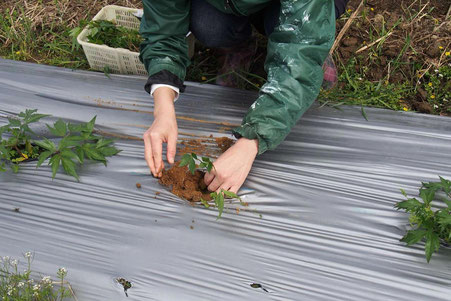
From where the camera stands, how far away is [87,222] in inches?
61.6

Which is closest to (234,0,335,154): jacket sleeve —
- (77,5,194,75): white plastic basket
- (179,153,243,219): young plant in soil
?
(179,153,243,219): young plant in soil

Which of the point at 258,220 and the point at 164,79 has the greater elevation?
the point at 164,79

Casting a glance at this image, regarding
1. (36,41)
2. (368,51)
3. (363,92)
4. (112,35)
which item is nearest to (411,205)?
(363,92)

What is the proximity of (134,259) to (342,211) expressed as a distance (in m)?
0.73

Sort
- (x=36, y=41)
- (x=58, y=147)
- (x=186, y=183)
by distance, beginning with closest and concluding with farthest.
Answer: (x=186, y=183) < (x=58, y=147) < (x=36, y=41)

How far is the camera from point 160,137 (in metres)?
1.46

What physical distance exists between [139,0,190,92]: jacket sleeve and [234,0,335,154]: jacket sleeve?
0.39 m

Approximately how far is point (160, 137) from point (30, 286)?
0.62 metres

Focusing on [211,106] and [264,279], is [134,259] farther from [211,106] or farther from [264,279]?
[211,106]

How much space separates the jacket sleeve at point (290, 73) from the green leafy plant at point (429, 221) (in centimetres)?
49

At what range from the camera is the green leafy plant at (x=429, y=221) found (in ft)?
4.51

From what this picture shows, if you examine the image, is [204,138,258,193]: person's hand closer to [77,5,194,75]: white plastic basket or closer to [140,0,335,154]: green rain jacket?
[140,0,335,154]: green rain jacket

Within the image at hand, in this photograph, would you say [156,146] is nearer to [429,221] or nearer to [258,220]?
[258,220]

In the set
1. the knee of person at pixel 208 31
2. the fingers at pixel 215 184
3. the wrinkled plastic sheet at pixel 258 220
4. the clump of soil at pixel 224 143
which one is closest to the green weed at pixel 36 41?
the wrinkled plastic sheet at pixel 258 220
